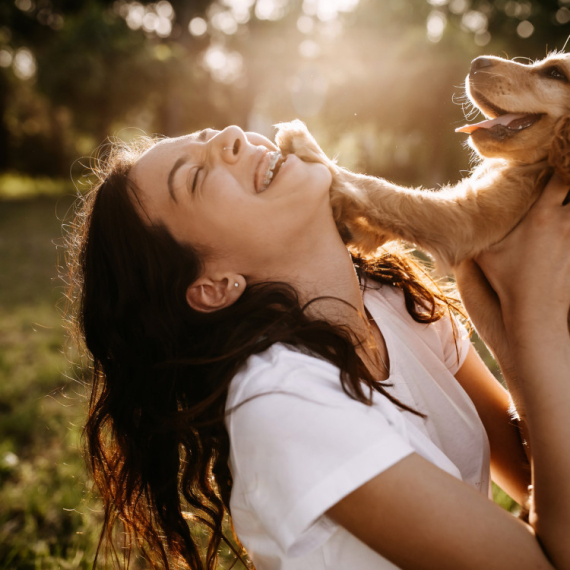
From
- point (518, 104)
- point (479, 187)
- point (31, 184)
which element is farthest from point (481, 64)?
point (31, 184)

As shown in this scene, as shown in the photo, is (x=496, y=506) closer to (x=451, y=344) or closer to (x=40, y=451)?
(x=451, y=344)

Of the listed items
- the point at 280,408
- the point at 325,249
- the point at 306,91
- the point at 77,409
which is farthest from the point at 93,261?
the point at 306,91

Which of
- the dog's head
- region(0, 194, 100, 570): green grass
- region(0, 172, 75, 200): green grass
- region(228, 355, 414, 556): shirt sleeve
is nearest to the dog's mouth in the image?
the dog's head

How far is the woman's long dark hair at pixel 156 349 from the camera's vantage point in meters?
1.41

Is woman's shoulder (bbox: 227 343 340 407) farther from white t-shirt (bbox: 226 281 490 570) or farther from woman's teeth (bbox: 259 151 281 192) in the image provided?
woman's teeth (bbox: 259 151 281 192)

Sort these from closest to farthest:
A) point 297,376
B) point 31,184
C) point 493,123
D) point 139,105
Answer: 1. point 297,376
2. point 493,123
3. point 139,105
4. point 31,184

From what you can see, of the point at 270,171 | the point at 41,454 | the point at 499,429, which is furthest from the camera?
the point at 41,454

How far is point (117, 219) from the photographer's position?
1.56 meters

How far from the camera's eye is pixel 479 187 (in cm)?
186

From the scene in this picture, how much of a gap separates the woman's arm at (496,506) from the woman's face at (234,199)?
72 centimetres

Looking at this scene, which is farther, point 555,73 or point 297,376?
point 555,73

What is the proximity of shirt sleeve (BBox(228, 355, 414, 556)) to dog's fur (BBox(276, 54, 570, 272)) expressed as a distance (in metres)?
0.87

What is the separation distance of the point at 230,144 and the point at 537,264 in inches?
40.6

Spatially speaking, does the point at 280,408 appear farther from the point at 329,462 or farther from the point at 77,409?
the point at 77,409
